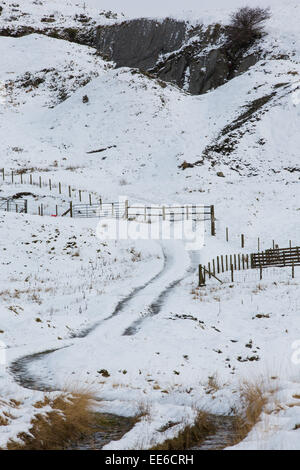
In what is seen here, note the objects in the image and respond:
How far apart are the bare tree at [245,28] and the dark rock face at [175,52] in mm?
2057

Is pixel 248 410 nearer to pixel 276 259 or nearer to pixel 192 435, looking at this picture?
pixel 192 435

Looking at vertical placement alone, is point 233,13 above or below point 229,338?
above

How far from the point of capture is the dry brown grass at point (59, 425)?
16.4 ft

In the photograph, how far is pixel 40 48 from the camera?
80.4m

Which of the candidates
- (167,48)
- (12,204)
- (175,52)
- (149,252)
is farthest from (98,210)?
(167,48)

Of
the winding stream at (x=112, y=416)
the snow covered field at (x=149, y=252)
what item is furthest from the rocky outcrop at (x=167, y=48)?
the winding stream at (x=112, y=416)

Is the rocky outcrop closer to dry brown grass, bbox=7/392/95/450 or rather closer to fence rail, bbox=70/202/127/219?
fence rail, bbox=70/202/127/219

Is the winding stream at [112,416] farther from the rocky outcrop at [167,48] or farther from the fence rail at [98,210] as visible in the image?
the rocky outcrop at [167,48]

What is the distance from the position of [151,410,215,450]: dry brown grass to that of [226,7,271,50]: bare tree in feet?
256

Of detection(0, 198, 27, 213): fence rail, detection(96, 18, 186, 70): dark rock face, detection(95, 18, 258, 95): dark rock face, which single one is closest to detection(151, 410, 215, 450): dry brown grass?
detection(0, 198, 27, 213): fence rail

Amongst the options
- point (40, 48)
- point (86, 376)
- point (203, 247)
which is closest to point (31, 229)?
point (203, 247)
